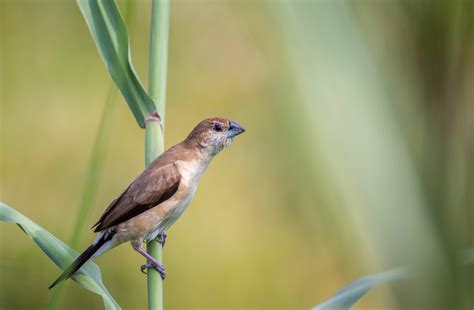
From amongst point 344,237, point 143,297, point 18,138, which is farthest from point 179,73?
point 344,237

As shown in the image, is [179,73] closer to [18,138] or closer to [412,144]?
[18,138]

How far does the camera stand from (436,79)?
0.51 m

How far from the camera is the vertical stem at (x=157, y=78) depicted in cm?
172

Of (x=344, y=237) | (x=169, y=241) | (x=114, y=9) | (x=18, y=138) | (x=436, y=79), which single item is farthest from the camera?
(x=18, y=138)

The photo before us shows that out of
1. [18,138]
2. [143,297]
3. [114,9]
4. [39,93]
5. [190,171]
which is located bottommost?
[143,297]

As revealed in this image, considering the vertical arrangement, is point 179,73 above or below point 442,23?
above

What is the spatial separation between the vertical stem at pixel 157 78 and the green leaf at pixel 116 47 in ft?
0.19

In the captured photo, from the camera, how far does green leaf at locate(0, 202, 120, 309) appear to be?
6.00 feet

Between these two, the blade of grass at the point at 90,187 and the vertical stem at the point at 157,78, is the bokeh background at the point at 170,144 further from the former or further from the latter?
the blade of grass at the point at 90,187

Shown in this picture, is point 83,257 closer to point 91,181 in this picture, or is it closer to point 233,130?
point 91,181

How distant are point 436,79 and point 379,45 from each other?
0.24 feet

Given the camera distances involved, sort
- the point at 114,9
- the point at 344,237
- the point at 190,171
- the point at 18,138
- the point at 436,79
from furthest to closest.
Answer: the point at 18,138
the point at 190,171
the point at 114,9
the point at 344,237
the point at 436,79

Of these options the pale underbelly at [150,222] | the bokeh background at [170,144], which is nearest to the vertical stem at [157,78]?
the pale underbelly at [150,222]

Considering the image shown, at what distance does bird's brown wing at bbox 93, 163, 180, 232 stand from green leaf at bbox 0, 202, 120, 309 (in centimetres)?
44
